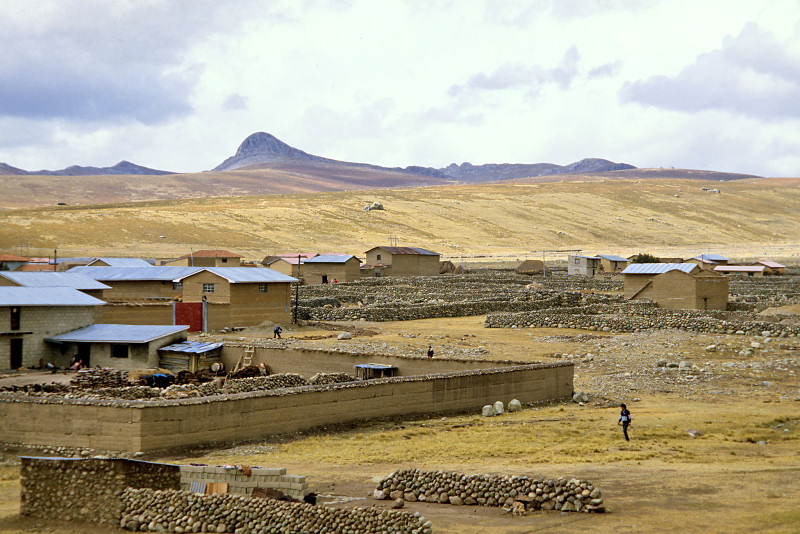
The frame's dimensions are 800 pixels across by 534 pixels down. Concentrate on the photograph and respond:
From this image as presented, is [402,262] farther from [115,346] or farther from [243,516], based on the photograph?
[243,516]

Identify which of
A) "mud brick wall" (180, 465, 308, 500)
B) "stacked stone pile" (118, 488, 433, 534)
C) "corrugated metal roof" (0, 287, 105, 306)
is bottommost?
"stacked stone pile" (118, 488, 433, 534)

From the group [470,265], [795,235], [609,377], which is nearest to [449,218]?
[470,265]

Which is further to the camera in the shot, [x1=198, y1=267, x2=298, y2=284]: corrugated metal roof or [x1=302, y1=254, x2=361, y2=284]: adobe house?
[x1=302, y1=254, x2=361, y2=284]: adobe house

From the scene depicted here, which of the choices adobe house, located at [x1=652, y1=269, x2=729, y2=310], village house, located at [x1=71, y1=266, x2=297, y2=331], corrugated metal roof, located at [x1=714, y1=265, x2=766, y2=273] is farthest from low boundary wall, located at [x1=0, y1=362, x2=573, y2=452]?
corrugated metal roof, located at [x1=714, y1=265, x2=766, y2=273]

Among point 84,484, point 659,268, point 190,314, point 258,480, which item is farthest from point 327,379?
point 659,268

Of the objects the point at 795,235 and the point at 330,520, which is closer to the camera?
the point at 330,520

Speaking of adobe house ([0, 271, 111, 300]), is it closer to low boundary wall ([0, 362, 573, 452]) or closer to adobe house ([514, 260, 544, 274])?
low boundary wall ([0, 362, 573, 452])

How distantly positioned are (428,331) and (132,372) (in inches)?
770

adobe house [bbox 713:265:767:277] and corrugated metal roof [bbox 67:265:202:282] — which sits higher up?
adobe house [bbox 713:265:767:277]

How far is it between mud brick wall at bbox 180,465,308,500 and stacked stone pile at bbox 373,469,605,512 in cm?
161

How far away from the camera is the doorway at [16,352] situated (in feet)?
100

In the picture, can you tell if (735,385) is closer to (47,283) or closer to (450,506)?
(450,506)

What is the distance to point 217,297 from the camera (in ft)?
145

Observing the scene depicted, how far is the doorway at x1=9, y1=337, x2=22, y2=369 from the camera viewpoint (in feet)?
100
